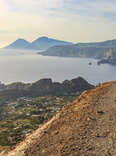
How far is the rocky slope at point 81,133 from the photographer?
637 inches

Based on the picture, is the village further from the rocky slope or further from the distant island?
Result: the rocky slope

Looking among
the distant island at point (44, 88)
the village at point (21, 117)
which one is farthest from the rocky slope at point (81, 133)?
the distant island at point (44, 88)

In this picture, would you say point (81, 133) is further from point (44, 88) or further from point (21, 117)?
point (44, 88)

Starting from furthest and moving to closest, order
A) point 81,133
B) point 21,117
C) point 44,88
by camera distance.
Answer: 1. point 44,88
2. point 21,117
3. point 81,133

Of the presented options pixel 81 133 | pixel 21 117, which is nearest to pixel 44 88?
pixel 21 117

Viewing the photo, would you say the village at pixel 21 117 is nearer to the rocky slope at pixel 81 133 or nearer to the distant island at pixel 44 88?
the distant island at pixel 44 88

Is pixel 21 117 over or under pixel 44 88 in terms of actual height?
under

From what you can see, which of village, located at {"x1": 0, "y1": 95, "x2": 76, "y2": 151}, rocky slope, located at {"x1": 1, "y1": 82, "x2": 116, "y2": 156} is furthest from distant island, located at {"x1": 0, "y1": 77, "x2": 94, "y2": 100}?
rocky slope, located at {"x1": 1, "y1": 82, "x2": 116, "y2": 156}

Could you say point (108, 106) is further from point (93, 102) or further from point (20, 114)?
point (20, 114)

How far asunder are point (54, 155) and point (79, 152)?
2.19 m

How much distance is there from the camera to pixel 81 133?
18.0m

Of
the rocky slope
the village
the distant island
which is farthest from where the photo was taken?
the distant island

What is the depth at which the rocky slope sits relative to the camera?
1619 centimetres

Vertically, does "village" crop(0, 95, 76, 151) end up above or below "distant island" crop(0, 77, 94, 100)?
below
